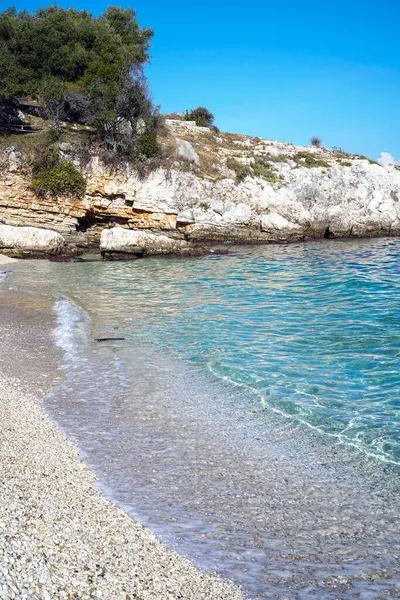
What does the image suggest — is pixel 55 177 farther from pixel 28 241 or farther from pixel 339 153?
pixel 339 153

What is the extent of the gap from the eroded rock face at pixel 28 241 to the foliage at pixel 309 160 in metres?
27.4

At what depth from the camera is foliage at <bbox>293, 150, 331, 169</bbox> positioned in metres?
47.3

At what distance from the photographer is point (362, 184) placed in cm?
Answer: 4312

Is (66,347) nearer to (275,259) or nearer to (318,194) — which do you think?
(275,259)

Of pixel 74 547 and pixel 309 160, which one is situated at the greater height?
pixel 309 160

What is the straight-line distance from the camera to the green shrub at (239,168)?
41125 millimetres

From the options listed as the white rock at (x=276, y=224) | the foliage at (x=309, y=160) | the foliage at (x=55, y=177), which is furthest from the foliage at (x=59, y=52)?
the foliage at (x=309, y=160)

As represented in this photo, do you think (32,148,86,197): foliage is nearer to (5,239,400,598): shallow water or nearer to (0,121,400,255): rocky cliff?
(0,121,400,255): rocky cliff

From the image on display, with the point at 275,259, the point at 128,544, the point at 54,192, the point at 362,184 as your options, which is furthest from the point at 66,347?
the point at 362,184

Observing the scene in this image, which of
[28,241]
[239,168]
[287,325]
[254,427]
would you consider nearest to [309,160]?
[239,168]

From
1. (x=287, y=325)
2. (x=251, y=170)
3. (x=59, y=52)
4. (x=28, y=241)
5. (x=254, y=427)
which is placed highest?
(x=59, y=52)

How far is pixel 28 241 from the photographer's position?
2952 cm

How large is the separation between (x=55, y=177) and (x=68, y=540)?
3509cm

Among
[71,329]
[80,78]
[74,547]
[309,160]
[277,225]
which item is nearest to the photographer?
[74,547]
